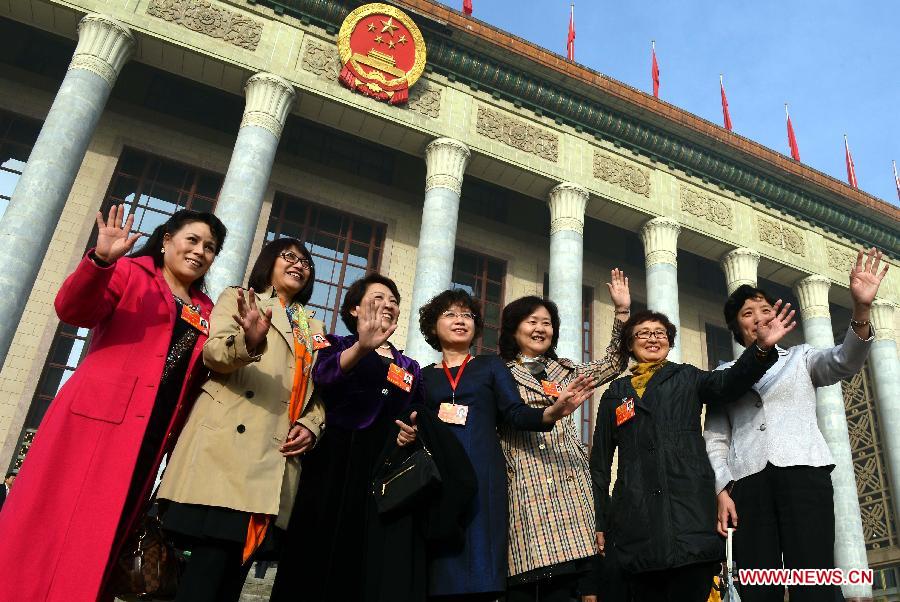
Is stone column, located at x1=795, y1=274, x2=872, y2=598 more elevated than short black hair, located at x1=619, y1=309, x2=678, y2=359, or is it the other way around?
stone column, located at x1=795, y1=274, x2=872, y2=598

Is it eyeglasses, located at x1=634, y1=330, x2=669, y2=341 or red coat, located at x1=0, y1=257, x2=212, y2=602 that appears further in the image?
eyeglasses, located at x1=634, y1=330, x2=669, y2=341

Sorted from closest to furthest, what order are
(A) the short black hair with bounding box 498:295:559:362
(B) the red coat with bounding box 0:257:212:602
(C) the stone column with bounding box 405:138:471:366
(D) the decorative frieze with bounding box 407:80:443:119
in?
1. (B) the red coat with bounding box 0:257:212:602
2. (A) the short black hair with bounding box 498:295:559:362
3. (C) the stone column with bounding box 405:138:471:366
4. (D) the decorative frieze with bounding box 407:80:443:119

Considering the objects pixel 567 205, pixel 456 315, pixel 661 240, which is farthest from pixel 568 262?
pixel 456 315

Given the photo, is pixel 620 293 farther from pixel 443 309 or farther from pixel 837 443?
pixel 837 443

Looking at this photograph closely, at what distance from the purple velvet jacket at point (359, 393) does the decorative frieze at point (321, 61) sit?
1088 centimetres

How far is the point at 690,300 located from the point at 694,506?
16.7m

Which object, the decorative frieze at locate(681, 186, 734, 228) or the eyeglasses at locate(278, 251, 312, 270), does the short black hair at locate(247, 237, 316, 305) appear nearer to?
the eyeglasses at locate(278, 251, 312, 270)

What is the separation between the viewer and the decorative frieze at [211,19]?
38.6ft

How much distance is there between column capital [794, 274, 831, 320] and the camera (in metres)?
16.5

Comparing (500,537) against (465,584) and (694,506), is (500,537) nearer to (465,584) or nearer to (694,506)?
(465,584)

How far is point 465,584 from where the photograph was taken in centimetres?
267

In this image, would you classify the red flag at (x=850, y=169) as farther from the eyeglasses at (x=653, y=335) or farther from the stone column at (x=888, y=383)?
the eyeglasses at (x=653, y=335)

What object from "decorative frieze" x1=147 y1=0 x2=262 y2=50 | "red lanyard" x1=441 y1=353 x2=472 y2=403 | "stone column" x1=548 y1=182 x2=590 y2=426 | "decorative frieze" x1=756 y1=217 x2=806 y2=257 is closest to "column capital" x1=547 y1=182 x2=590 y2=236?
"stone column" x1=548 y1=182 x2=590 y2=426

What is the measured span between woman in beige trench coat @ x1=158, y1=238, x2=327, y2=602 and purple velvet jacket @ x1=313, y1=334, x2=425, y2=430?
0.31ft
